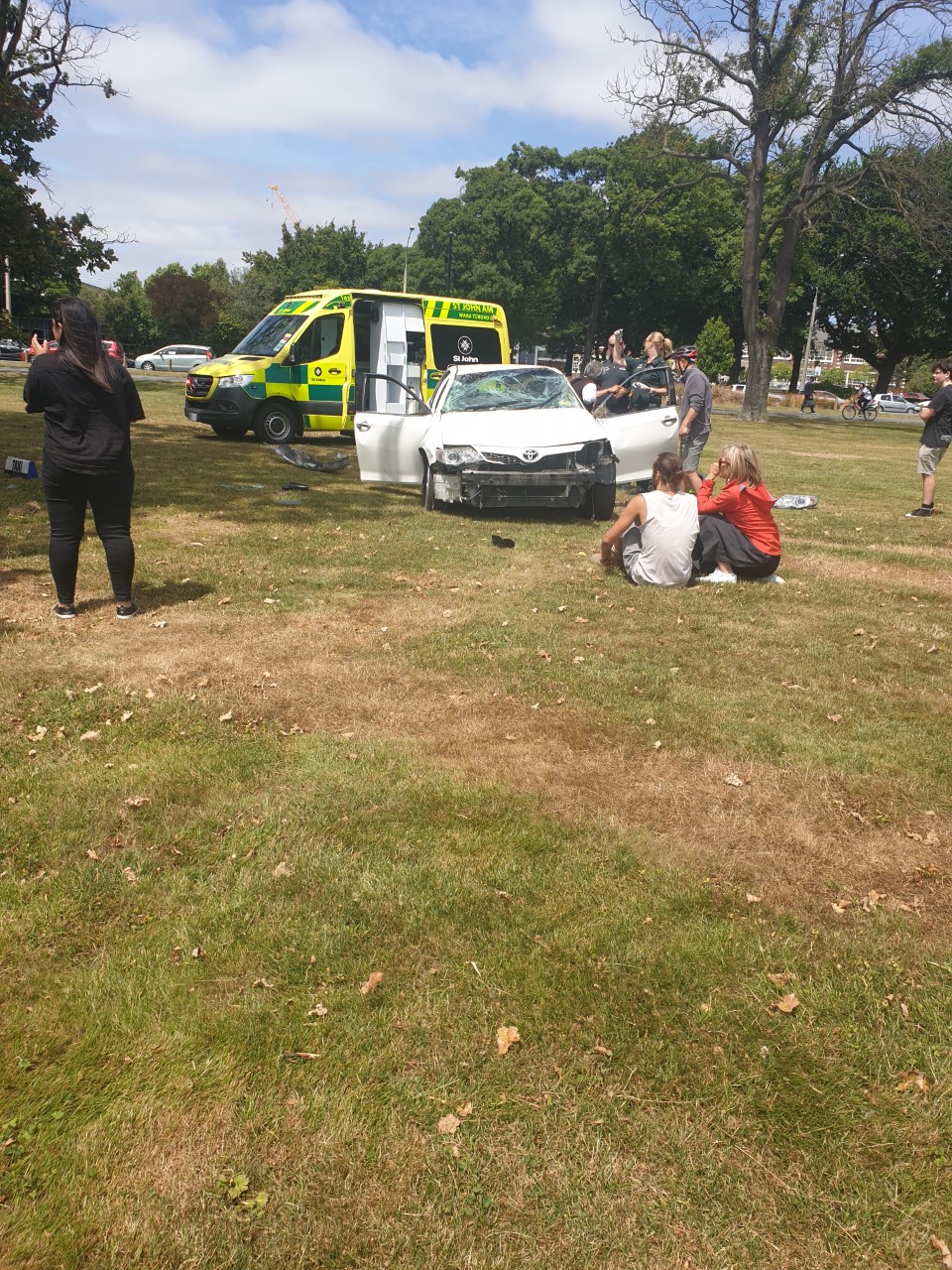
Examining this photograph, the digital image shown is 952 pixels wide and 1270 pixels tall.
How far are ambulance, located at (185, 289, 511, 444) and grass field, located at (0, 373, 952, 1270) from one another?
412 inches

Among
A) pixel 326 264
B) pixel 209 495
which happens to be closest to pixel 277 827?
pixel 209 495

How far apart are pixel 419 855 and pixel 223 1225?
5.14 feet

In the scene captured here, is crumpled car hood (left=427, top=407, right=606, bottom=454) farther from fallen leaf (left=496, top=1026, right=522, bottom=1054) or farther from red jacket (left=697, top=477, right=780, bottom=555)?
fallen leaf (left=496, top=1026, right=522, bottom=1054)

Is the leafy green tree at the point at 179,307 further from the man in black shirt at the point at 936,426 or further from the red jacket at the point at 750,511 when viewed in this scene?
the red jacket at the point at 750,511

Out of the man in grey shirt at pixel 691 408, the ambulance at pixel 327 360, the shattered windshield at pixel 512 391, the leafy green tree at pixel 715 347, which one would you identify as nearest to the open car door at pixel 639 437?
the man in grey shirt at pixel 691 408

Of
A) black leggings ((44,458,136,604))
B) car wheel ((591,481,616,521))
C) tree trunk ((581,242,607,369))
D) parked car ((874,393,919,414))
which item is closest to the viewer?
black leggings ((44,458,136,604))

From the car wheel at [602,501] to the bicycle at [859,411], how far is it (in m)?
34.6

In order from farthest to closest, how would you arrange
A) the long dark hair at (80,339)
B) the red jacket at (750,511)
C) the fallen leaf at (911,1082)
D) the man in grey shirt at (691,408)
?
the man in grey shirt at (691,408)
the red jacket at (750,511)
the long dark hair at (80,339)
the fallen leaf at (911,1082)

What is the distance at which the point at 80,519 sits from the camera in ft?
20.2

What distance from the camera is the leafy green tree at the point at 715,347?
5303cm

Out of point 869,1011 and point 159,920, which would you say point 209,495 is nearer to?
point 159,920

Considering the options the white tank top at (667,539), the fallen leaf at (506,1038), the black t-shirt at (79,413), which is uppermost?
the black t-shirt at (79,413)

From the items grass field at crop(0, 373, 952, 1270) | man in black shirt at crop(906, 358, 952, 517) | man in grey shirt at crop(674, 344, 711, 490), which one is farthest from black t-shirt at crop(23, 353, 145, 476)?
man in black shirt at crop(906, 358, 952, 517)

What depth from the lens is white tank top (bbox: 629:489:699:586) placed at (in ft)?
23.9
